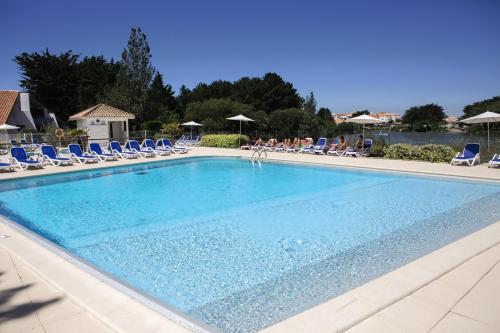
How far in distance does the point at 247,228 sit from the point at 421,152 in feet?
32.8

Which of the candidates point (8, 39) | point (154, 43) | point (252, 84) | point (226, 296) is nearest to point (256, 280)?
point (226, 296)

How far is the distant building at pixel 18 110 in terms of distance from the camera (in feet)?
89.3

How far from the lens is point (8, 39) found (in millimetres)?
33281

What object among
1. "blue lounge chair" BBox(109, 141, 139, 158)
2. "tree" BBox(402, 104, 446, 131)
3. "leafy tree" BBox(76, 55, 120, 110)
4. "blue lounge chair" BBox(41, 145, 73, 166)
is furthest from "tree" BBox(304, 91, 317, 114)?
"blue lounge chair" BBox(41, 145, 73, 166)

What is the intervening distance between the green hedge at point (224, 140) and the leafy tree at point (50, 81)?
23.9 metres

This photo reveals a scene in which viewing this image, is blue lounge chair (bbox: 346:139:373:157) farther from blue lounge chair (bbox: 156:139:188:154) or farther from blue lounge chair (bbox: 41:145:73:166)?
blue lounge chair (bbox: 41:145:73:166)

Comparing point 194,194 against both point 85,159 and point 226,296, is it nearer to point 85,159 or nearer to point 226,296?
point 226,296

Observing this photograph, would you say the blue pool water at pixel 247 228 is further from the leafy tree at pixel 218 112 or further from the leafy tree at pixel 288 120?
the leafy tree at pixel 288 120

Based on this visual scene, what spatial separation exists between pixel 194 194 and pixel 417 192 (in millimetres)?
5717

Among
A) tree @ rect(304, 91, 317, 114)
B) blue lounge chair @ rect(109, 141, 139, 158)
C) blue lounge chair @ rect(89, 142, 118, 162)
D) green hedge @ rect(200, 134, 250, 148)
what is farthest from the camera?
tree @ rect(304, 91, 317, 114)

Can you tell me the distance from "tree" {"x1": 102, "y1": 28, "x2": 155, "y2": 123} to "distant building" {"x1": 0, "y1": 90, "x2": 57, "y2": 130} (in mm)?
7503

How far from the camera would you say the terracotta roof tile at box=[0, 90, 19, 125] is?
86.0ft

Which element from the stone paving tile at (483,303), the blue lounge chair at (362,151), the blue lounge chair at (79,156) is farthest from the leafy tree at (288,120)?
the stone paving tile at (483,303)

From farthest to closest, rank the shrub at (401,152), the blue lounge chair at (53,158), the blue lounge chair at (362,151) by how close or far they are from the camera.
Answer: the blue lounge chair at (362,151)
the shrub at (401,152)
the blue lounge chair at (53,158)
